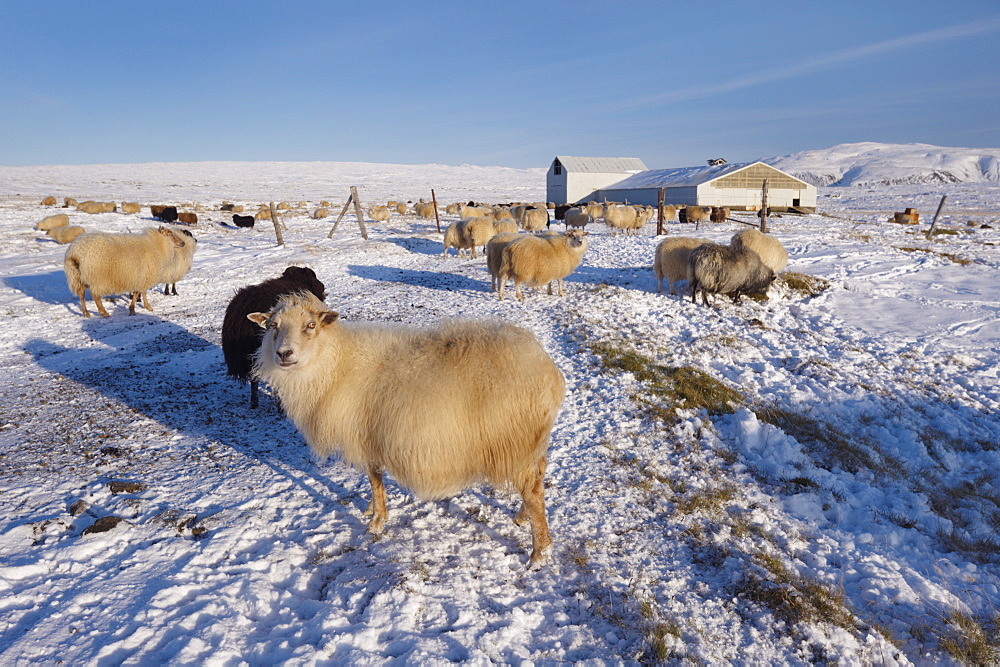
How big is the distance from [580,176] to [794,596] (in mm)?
54444

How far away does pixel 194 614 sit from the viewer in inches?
131

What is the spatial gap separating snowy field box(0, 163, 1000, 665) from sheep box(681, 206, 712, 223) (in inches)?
A: 803

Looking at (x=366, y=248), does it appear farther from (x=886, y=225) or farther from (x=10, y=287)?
(x=886, y=225)

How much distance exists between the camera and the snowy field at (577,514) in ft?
11.3

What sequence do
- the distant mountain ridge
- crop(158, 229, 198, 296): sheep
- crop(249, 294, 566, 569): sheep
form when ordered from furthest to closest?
1. the distant mountain ridge
2. crop(158, 229, 198, 296): sheep
3. crop(249, 294, 566, 569): sheep

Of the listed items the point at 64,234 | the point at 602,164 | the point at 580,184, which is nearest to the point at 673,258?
the point at 64,234

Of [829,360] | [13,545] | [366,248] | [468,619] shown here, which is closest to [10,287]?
[366,248]

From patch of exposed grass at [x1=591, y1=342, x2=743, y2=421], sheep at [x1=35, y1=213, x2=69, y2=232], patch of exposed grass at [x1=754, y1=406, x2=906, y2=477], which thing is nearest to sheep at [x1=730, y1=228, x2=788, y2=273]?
patch of exposed grass at [x1=591, y1=342, x2=743, y2=421]

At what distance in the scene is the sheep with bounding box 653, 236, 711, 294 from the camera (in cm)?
1255

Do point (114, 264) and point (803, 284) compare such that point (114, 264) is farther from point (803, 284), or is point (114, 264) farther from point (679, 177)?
point (679, 177)

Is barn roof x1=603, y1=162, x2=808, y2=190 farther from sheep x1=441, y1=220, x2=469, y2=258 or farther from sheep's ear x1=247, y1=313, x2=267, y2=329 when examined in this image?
sheep's ear x1=247, y1=313, x2=267, y2=329

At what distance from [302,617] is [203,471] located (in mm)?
2657

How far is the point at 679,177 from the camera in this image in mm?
47344

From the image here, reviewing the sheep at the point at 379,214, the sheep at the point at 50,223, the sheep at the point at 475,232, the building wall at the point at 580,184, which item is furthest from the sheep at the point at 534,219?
the building wall at the point at 580,184
